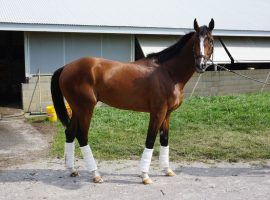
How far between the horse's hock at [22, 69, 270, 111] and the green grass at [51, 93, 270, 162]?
1.57 metres

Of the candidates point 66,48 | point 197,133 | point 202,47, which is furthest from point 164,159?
point 66,48

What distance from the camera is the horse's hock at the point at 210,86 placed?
11.1 m

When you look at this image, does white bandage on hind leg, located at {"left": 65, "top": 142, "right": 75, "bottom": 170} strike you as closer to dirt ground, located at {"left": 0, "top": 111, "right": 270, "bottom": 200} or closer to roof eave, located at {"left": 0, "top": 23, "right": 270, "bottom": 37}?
dirt ground, located at {"left": 0, "top": 111, "right": 270, "bottom": 200}

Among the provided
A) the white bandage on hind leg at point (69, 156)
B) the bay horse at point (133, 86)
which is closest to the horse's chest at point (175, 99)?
the bay horse at point (133, 86)

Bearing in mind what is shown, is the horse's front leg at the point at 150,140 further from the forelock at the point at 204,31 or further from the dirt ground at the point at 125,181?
the forelock at the point at 204,31

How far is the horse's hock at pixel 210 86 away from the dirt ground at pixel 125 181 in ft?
14.6

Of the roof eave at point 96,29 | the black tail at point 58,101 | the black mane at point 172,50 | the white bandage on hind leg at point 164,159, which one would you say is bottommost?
the white bandage on hind leg at point 164,159

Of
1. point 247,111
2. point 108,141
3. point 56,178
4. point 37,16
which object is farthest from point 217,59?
point 56,178

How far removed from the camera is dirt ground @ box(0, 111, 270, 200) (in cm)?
485

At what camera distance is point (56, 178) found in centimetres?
548

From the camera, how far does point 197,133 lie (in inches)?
316

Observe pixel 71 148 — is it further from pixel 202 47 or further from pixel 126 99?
pixel 202 47

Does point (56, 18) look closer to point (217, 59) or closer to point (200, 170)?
point (217, 59)

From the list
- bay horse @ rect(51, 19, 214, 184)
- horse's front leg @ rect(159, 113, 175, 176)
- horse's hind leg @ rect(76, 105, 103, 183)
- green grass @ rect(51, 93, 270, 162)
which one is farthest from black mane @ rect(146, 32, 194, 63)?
green grass @ rect(51, 93, 270, 162)
